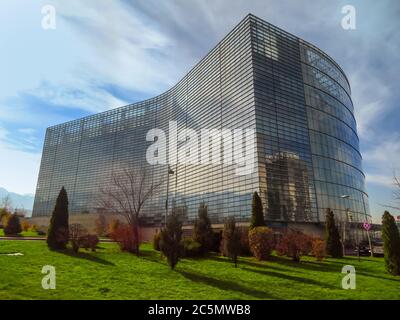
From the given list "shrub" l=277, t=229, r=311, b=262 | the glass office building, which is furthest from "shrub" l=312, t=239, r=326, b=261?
the glass office building

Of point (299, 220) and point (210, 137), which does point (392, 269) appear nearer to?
point (299, 220)

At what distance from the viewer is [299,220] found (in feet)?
150

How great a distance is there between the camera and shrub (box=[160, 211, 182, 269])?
17031 mm

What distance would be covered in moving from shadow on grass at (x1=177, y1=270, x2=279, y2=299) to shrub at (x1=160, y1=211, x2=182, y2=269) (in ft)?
5.06

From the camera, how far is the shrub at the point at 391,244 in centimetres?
1706

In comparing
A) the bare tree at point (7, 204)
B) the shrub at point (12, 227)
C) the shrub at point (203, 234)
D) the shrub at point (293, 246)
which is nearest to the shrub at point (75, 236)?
the shrub at point (203, 234)

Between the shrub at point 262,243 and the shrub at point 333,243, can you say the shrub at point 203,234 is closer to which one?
the shrub at point 262,243

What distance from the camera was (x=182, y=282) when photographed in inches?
523

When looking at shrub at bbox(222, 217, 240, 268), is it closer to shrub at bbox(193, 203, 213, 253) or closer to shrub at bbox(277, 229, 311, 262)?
shrub at bbox(277, 229, 311, 262)

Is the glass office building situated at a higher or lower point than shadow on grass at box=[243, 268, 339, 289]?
higher

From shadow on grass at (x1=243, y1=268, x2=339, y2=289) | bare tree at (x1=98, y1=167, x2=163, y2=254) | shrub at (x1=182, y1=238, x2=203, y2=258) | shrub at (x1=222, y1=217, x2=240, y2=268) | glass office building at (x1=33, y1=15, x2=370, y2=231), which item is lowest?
shadow on grass at (x1=243, y1=268, x2=339, y2=289)

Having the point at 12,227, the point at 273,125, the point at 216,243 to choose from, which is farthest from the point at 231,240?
the point at 12,227
